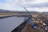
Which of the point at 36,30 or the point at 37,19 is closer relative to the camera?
the point at 36,30

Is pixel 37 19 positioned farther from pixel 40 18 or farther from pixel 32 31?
pixel 32 31

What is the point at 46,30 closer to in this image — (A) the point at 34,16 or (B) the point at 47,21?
(A) the point at 34,16

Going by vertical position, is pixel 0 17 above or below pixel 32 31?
above

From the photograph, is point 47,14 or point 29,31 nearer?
point 29,31

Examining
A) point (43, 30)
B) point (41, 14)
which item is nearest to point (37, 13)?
point (41, 14)

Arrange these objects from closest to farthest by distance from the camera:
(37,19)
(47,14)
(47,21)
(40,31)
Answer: (40,31)
(47,14)
(37,19)
(47,21)

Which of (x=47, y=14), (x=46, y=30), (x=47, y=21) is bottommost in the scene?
(x=47, y=21)

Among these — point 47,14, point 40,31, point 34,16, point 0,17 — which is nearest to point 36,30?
point 40,31

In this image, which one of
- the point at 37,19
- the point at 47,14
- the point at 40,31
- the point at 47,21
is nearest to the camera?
the point at 40,31

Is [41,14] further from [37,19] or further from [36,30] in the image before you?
[36,30]
